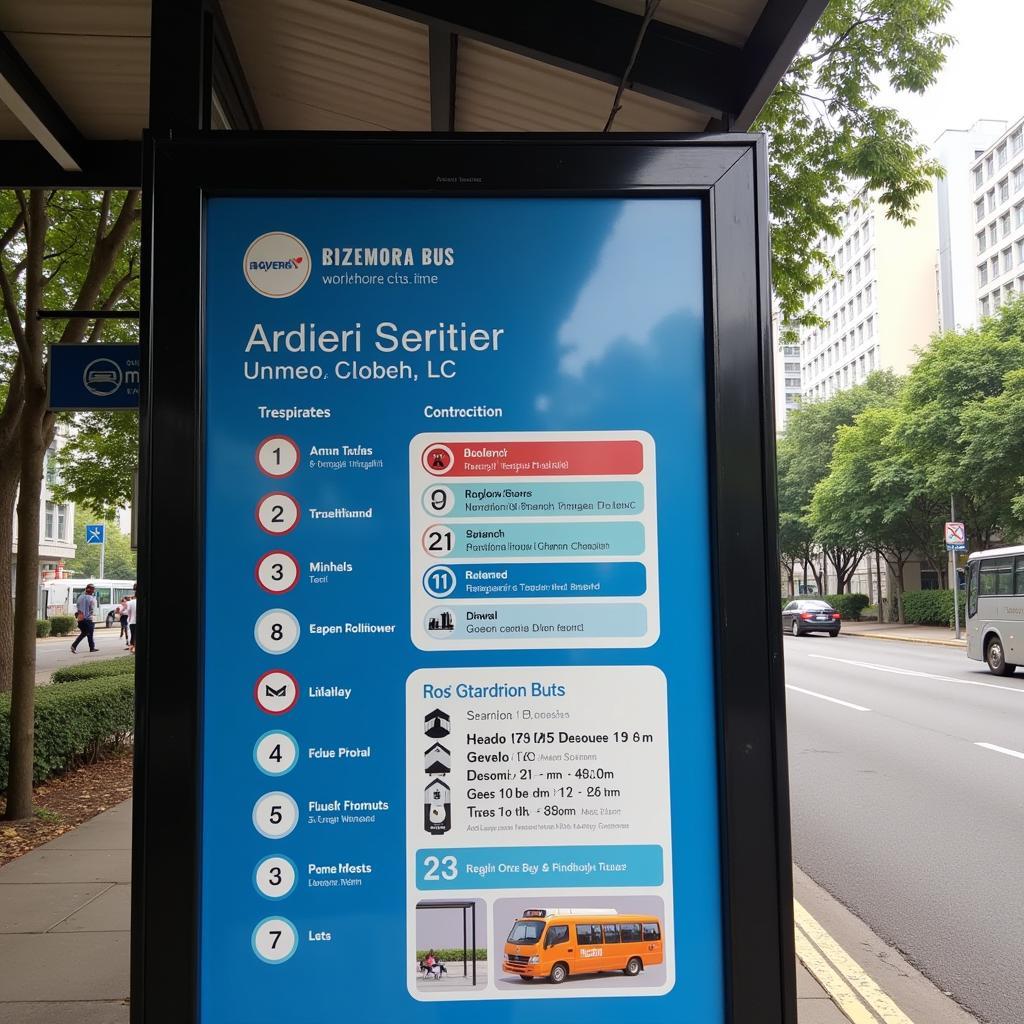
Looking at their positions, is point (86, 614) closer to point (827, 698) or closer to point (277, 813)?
point (827, 698)

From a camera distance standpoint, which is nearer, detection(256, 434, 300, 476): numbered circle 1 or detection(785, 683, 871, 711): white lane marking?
detection(256, 434, 300, 476): numbered circle 1

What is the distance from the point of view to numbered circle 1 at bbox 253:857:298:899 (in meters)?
2.13

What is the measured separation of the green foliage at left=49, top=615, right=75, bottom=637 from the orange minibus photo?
5109 centimetres

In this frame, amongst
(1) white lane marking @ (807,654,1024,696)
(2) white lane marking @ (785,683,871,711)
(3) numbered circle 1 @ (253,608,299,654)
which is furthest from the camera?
(1) white lane marking @ (807,654,1024,696)

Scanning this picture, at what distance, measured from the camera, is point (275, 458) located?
221 cm

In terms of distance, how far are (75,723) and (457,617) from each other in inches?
356

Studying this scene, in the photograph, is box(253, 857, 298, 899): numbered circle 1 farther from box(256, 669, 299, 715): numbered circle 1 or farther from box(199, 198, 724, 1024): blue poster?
box(256, 669, 299, 715): numbered circle 1

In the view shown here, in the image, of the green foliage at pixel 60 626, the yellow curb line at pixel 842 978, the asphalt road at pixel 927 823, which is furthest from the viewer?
the green foliage at pixel 60 626

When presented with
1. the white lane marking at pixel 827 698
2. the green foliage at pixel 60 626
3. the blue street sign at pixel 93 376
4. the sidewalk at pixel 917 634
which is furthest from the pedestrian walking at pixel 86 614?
the blue street sign at pixel 93 376

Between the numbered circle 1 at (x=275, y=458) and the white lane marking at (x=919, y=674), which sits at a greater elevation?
the numbered circle 1 at (x=275, y=458)

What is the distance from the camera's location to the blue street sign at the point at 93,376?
18.9 feet

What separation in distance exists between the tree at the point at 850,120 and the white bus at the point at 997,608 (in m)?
12.5

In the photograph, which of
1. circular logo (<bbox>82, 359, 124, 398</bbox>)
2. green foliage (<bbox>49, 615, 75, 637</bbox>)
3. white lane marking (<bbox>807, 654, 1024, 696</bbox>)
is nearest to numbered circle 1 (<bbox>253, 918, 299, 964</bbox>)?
circular logo (<bbox>82, 359, 124, 398</bbox>)

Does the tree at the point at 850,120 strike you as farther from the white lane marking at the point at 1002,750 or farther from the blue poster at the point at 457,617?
the blue poster at the point at 457,617
